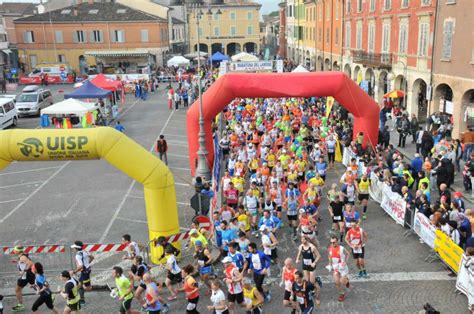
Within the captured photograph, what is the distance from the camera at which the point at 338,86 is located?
727 inches

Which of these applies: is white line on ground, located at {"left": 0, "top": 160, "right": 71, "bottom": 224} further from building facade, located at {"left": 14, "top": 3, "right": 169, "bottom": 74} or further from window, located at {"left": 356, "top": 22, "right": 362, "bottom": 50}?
building facade, located at {"left": 14, "top": 3, "right": 169, "bottom": 74}

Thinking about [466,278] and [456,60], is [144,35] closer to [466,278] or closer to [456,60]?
[456,60]

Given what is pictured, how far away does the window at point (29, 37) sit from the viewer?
6144 cm

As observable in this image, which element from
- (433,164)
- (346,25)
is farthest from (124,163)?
(346,25)

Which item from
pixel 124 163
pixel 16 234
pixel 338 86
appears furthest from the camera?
pixel 338 86

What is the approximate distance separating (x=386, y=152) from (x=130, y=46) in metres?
49.9

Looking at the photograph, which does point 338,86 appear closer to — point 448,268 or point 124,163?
point 448,268

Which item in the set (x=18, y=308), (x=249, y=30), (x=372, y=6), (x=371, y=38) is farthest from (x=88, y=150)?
(x=249, y=30)

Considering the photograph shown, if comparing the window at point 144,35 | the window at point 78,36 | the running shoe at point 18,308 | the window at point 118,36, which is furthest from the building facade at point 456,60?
the window at point 78,36

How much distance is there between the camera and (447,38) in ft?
77.6

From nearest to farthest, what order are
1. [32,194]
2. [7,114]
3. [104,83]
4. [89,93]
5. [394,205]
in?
[394,205] < [32,194] < [7,114] < [89,93] < [104,83]

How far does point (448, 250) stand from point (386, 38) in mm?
23114

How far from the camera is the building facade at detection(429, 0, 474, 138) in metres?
22.0

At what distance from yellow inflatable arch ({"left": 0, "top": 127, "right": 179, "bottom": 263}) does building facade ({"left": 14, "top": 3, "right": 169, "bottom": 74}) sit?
51.7 meters
